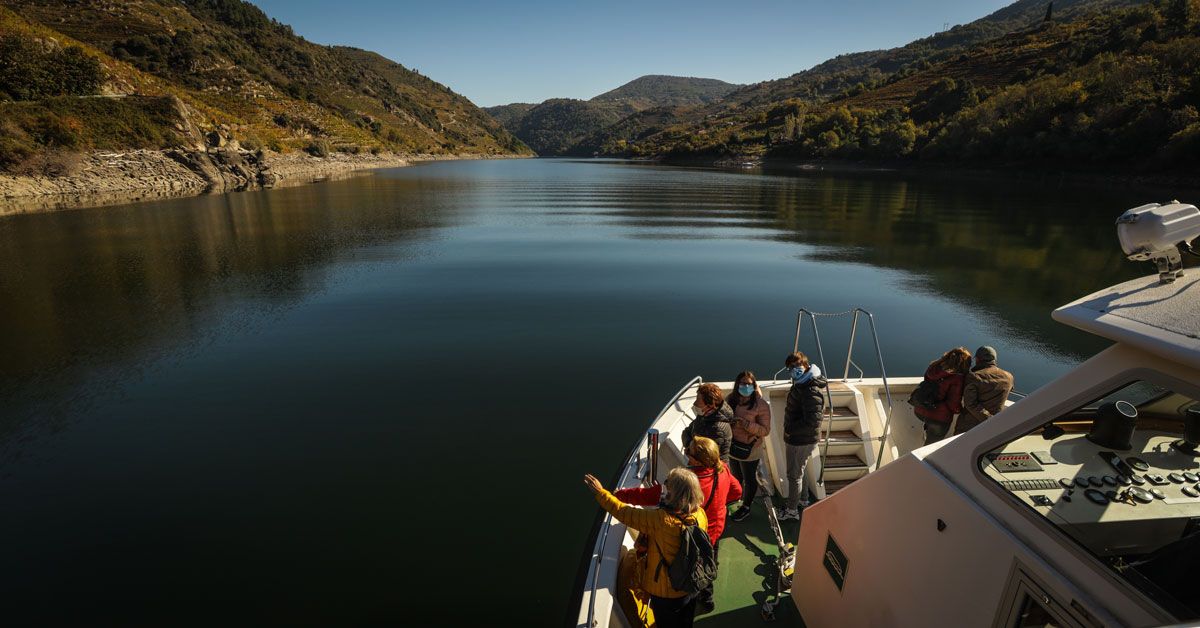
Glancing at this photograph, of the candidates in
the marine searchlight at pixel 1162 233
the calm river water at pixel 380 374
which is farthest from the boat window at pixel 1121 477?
the calm river water at pixel 380 374

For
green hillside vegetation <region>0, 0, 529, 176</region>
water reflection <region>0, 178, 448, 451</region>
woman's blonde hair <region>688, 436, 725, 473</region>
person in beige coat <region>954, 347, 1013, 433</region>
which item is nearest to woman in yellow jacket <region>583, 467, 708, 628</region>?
woman's blonde hair <region>688, 436, 725, 473</region>

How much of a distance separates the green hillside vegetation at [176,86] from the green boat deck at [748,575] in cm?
5788

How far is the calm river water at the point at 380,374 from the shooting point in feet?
20.4

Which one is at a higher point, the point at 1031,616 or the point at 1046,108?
the point at 1046,108

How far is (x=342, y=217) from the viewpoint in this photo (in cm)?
3688

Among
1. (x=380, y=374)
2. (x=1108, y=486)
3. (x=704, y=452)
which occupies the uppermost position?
(x=1108, y=486)

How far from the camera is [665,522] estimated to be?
3254 mm

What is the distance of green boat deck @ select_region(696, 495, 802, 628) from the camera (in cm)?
466

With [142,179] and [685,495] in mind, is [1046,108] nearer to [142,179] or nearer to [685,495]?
[685,495]

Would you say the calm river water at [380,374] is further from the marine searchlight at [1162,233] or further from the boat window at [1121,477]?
the marine searchlight at [1162,233]

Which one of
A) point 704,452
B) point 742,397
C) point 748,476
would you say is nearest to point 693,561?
point 704,452

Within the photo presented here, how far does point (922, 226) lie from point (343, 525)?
120ft

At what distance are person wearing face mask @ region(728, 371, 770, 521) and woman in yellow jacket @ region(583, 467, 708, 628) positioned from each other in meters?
2.11

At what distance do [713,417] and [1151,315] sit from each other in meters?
3.15
